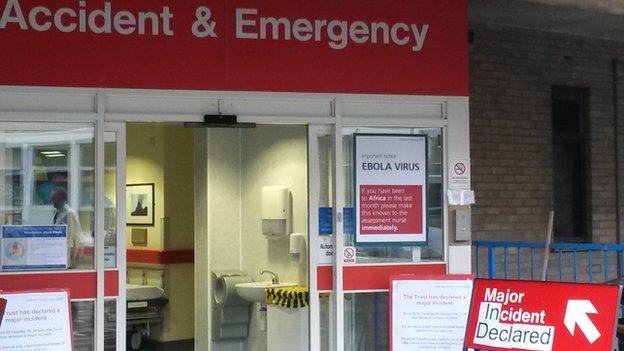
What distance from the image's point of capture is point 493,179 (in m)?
10.6

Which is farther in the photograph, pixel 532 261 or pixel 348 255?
pixel 532 261

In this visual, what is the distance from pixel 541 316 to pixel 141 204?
6660 mm

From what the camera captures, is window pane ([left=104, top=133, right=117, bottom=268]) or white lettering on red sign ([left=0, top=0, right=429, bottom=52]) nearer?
white lettering on red sign ([left=0, top=0, right=429, bottom=52])

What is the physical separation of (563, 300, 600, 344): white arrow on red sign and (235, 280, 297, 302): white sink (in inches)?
149

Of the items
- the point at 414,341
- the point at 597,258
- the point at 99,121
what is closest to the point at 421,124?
the point at 414,341

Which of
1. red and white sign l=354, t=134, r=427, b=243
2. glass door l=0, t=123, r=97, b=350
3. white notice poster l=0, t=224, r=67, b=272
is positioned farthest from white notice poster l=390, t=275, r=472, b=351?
white notice poster l=0, t=224, r=67, b=272

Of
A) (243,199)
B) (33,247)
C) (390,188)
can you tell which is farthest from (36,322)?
(243,199)

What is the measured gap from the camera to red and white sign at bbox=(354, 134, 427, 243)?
317 inches

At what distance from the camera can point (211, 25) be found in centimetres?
768

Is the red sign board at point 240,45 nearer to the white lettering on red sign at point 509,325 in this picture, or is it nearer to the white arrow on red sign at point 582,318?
the white lettering on red sign at point 509,325

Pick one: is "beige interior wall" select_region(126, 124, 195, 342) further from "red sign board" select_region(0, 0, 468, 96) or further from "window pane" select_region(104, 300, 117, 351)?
"window pane" select_region(104, 300, 117, 351)

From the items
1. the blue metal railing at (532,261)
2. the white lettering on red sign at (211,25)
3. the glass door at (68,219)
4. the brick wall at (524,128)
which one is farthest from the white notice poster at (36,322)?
the brick wall at (524,128)

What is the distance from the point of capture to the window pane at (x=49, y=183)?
24.0 ft

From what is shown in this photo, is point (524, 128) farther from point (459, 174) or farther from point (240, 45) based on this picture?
point (240, 45)
